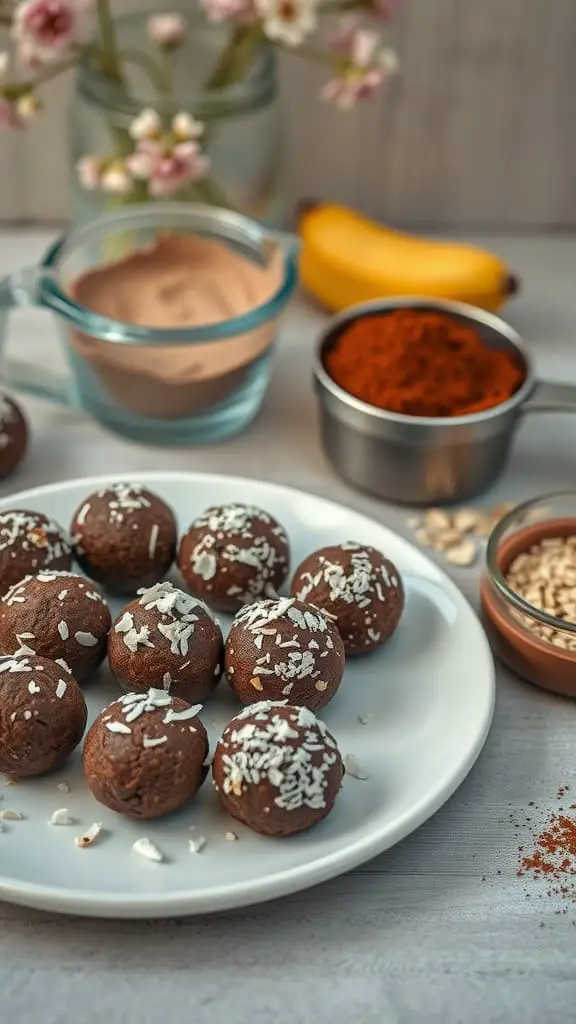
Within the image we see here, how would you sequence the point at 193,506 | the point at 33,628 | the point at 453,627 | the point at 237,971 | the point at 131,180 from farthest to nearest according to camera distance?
the point at 131,180 → the point at 193,506 → the point at 453,627 → the point at 33,628 → the point at 237,971

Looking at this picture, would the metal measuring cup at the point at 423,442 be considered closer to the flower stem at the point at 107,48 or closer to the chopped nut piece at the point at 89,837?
the flower stem at the point at 107,48

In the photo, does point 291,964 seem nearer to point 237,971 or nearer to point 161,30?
point 237,971

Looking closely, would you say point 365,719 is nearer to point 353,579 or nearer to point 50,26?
point 353,579

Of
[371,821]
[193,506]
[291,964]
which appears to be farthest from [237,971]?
[193,506]

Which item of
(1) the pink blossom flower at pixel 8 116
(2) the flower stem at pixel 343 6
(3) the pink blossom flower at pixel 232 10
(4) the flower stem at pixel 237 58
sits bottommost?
(1) the pink blossom flower at pixel 8 116

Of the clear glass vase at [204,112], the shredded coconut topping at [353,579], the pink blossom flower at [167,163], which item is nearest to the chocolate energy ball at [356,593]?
the shredded coconut topping at [353,579]

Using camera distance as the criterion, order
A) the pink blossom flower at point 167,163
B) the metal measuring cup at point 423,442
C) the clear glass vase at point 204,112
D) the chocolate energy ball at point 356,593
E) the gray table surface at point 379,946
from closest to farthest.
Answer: the gray table surface at point 379,946
the chocolate energy ball at point 356,593
the metal measuring cup at point 423,442
the pink blossom flower at point 167,163
the clear glass vase at point 204,112
